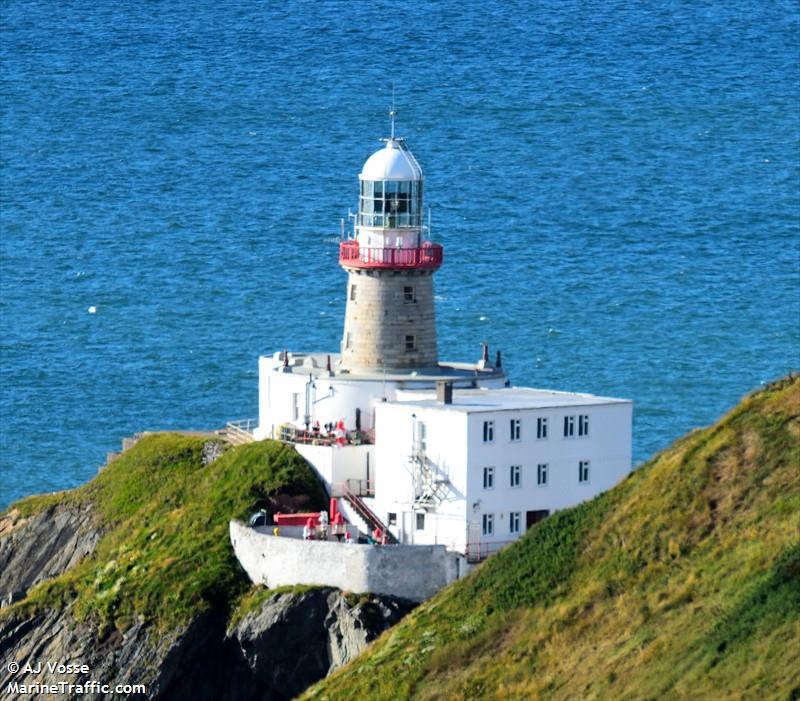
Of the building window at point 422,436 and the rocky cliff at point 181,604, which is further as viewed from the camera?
the building window at point 422,436

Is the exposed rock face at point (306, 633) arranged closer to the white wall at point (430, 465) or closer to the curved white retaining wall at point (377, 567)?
the curved white retaining wall at point (377, 567)

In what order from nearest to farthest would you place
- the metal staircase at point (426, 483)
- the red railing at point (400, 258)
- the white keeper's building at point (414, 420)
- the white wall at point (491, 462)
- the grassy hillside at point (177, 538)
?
1. the white wall at point (491, 462)
2. the white keeper's building at point (414, 420)
3. the metal staircase at point (426, 483)
4. the grassy hillside at point (177, 538)
5. the red railing at point (400, 258)

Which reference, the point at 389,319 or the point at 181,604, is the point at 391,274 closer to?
the point at 389,319

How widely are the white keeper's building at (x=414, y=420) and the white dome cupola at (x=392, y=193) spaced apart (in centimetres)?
3

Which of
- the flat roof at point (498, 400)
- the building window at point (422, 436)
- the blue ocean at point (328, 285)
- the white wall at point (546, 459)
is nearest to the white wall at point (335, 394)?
the flat roof at point (498, 400)

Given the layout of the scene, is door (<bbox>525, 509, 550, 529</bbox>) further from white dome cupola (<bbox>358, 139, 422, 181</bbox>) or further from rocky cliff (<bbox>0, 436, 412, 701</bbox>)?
white dome cupola (<bbox>358, 139, 422, 181</bbox>)

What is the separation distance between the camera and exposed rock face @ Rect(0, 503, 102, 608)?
332ft

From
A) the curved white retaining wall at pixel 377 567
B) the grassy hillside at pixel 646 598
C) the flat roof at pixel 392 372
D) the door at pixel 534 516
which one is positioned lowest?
the grassy hillside at pixel 646 598

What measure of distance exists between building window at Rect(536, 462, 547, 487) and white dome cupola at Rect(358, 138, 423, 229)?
30.0 ft

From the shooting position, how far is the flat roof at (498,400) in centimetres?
9031

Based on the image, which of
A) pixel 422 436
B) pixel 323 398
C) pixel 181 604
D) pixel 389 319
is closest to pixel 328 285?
pixel 389 319

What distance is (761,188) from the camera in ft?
633

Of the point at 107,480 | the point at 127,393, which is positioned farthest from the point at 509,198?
the point at 107,480

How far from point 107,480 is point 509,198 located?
85089mm
